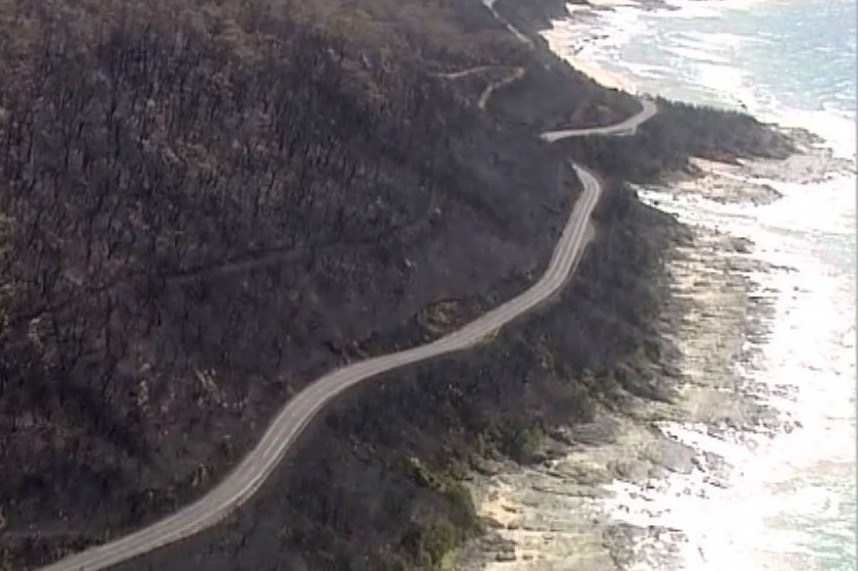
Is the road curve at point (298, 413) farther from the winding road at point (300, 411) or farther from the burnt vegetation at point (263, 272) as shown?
the burnt vegetation at point (263, 272)

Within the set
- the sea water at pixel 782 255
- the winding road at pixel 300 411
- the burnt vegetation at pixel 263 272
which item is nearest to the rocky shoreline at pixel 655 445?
the sea water at pixel 782 255

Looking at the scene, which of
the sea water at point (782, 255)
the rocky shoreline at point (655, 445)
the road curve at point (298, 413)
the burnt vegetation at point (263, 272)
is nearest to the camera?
the road curve at point (298, 413)

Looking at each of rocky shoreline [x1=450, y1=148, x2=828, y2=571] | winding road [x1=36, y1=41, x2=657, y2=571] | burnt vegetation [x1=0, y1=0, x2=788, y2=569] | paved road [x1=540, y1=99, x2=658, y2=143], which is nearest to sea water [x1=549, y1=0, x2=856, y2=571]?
rocky shoreline [x1=450, y1=148, x2=828, y2=571]

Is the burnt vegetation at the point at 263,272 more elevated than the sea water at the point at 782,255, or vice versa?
the burnt vegetation at the point at 263,272

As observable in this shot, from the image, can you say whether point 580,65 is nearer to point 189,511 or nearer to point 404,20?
point 404,20

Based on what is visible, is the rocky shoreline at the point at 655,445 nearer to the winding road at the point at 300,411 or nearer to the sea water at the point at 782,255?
the sea water at the point at 782,255

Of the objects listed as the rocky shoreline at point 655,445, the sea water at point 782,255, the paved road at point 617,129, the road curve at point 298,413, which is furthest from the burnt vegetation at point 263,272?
the sea water at point 782,255

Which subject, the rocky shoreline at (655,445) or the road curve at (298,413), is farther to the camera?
the rocky shoreline at (655,445)

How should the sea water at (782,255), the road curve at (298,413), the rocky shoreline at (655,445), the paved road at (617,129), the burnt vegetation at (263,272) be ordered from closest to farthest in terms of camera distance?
the road curve at (298,413) → the burnt vegetation at (263,272) → the rocky shoreline at (655,445) → the sea water at (782,255) → the paved road at (617,129)

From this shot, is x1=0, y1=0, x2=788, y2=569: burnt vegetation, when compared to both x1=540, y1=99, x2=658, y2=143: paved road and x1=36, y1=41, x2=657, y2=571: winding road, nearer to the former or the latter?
x1=36, y1=41, x2=657, y2=571: winding road
